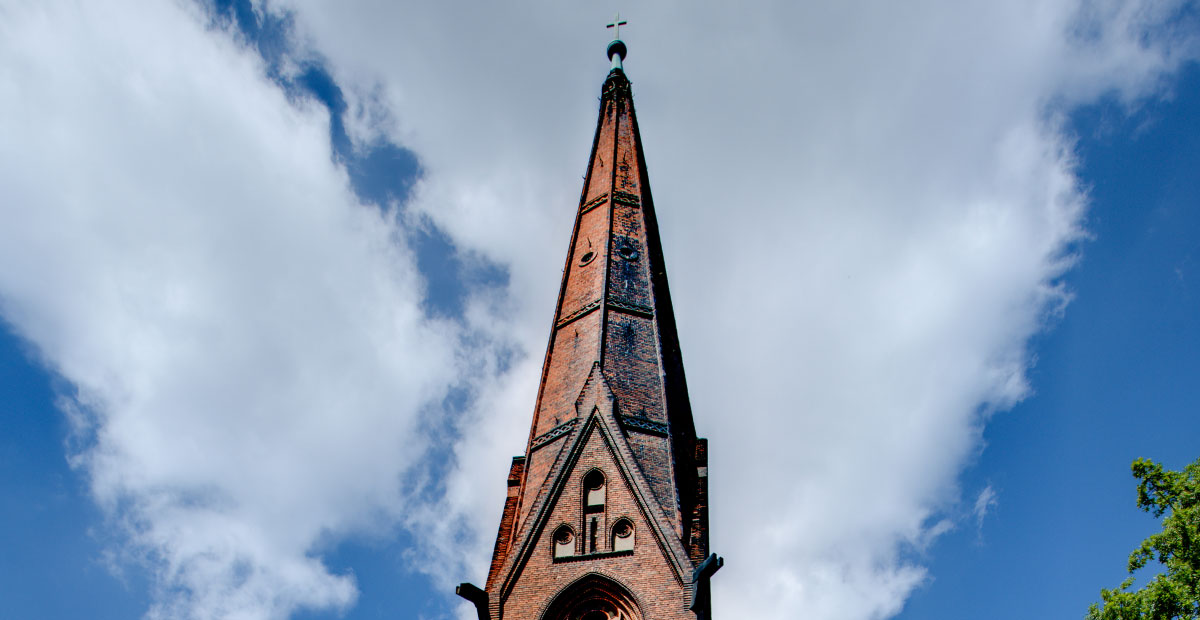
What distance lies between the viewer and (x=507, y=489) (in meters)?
21.6

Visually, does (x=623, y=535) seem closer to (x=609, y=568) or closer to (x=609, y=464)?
(x=609, y=568)

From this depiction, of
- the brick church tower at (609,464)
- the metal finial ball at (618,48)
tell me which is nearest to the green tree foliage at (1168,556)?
the brick church tower at (609,464)

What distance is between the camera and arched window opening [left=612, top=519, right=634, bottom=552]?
18.5 meters

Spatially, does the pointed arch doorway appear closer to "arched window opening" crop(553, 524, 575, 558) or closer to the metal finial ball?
"arched window opening" crop(553, 524, 575, 558)

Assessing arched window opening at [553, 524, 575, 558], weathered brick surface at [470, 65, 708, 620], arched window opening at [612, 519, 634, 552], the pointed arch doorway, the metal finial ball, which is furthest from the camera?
the metal finial ball

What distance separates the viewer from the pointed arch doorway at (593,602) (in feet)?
58.0

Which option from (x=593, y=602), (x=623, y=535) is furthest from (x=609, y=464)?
(x=593, y=602)

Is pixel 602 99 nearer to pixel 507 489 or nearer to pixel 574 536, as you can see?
pixel 507 489

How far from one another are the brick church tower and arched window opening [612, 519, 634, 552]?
2 centimetres

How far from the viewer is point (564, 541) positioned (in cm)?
1877

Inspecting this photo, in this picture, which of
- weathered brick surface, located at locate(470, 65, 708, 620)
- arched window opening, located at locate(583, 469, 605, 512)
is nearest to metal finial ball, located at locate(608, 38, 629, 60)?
weathered brick surface, located at locate(470, 65, 708, 620)

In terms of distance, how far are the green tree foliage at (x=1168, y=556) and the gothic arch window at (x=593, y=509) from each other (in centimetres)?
866

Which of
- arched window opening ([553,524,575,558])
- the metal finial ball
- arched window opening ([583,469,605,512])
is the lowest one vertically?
arched window opening ([553,524,575,558])

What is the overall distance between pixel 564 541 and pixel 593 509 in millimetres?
801
